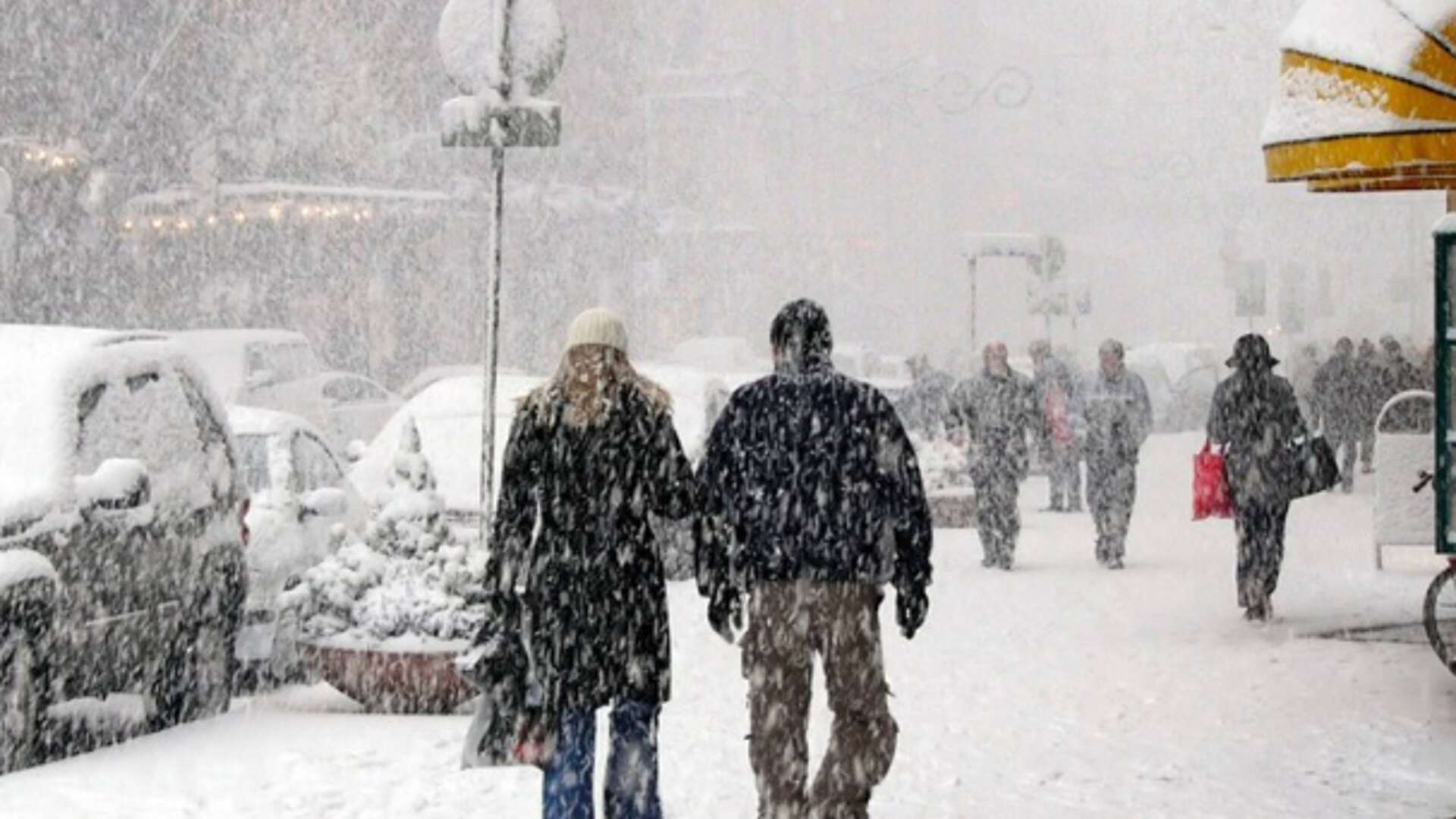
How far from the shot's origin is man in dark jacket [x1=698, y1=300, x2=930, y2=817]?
6.90 meters

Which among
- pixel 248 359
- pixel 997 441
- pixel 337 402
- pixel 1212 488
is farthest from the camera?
pixel 337 402

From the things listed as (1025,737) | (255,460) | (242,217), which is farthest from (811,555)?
(242,217)

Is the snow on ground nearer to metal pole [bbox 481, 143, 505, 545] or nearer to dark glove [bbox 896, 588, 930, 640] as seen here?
dark glove [bbox 896, 588, 930, 640]

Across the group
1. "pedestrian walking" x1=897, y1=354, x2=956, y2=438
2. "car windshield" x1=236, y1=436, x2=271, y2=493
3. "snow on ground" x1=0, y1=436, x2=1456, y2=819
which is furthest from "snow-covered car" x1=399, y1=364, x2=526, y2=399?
"car windshield" x1=236, y1=436, x2=271, y2=493

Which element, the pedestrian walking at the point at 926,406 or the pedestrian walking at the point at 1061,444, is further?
the pedestrian walking at the point at 926,406

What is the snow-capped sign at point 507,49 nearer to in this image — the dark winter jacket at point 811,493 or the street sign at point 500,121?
the street sign at point 500,121

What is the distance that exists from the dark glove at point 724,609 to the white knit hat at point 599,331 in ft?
2.69

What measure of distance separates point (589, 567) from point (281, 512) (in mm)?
5331

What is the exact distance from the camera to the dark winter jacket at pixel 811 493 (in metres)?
6.90

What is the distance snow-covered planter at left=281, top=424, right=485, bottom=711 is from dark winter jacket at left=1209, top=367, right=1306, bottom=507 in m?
5.31

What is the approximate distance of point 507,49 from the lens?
38.7ft

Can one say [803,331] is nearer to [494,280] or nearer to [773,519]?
[773,519]

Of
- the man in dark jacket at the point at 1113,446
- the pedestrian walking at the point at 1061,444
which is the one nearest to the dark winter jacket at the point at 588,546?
the man in dark jacket at the point at 1113,446

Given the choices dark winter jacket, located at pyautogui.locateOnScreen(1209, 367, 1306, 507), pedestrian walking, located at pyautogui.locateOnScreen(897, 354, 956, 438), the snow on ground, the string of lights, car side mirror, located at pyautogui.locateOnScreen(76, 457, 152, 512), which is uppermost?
the string of lights
